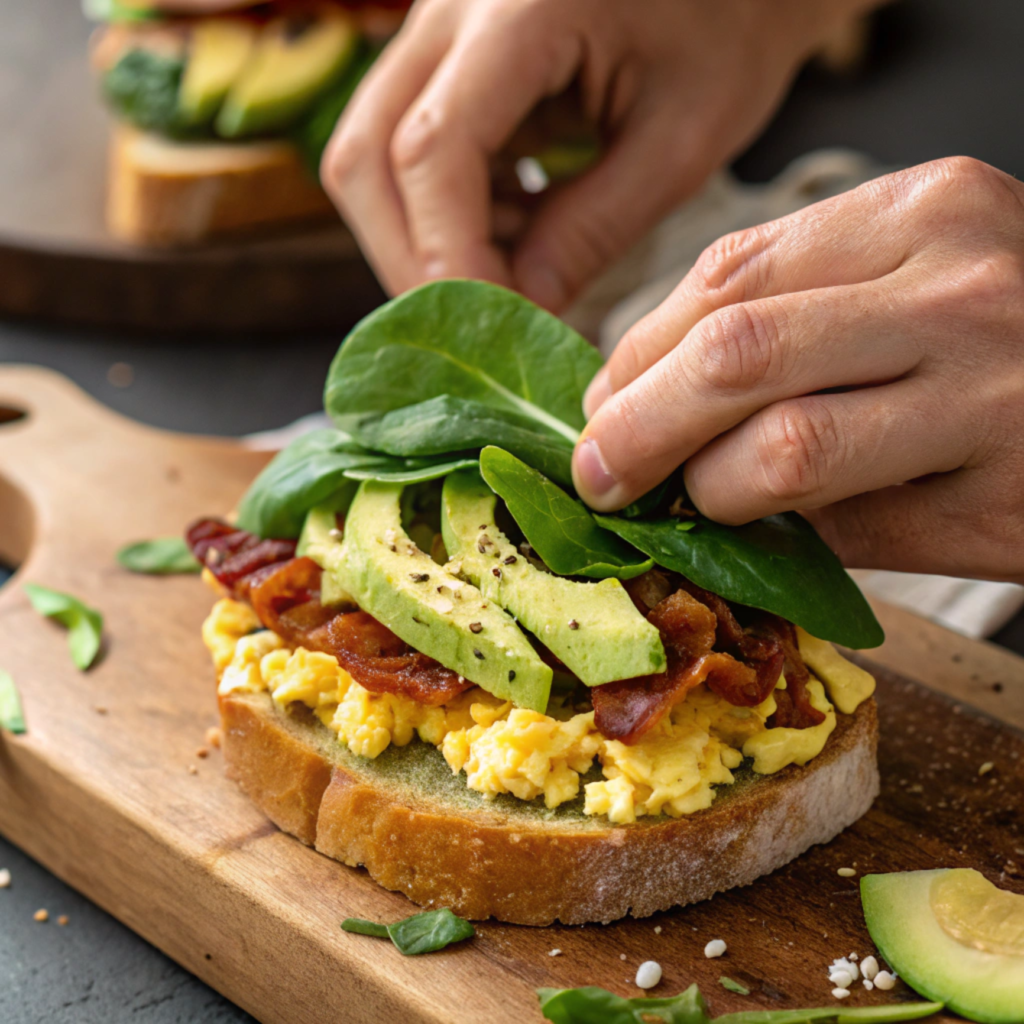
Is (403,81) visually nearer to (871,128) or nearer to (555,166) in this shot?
(555,166)

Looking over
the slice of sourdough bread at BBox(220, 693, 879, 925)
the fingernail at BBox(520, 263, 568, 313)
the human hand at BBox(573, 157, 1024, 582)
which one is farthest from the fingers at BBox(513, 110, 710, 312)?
the slice of sourdough bread at BBox(220, 693, 879, 925)

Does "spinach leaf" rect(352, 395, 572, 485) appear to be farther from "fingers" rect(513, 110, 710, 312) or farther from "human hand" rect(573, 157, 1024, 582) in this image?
"fingers" rect(513, 110, 710, 312)

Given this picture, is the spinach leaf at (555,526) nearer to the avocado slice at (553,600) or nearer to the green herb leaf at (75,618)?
the avocado slice at (553,600)

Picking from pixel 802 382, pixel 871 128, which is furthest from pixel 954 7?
pixel 802 382

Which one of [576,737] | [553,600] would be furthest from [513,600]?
[576,737]

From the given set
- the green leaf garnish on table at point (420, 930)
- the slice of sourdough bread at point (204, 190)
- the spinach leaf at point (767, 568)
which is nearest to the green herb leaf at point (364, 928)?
the green leaf garnish on table at point (420, 930)

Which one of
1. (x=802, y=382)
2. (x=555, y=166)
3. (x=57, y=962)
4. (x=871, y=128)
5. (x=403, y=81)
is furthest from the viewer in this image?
(x=871, y=128)
